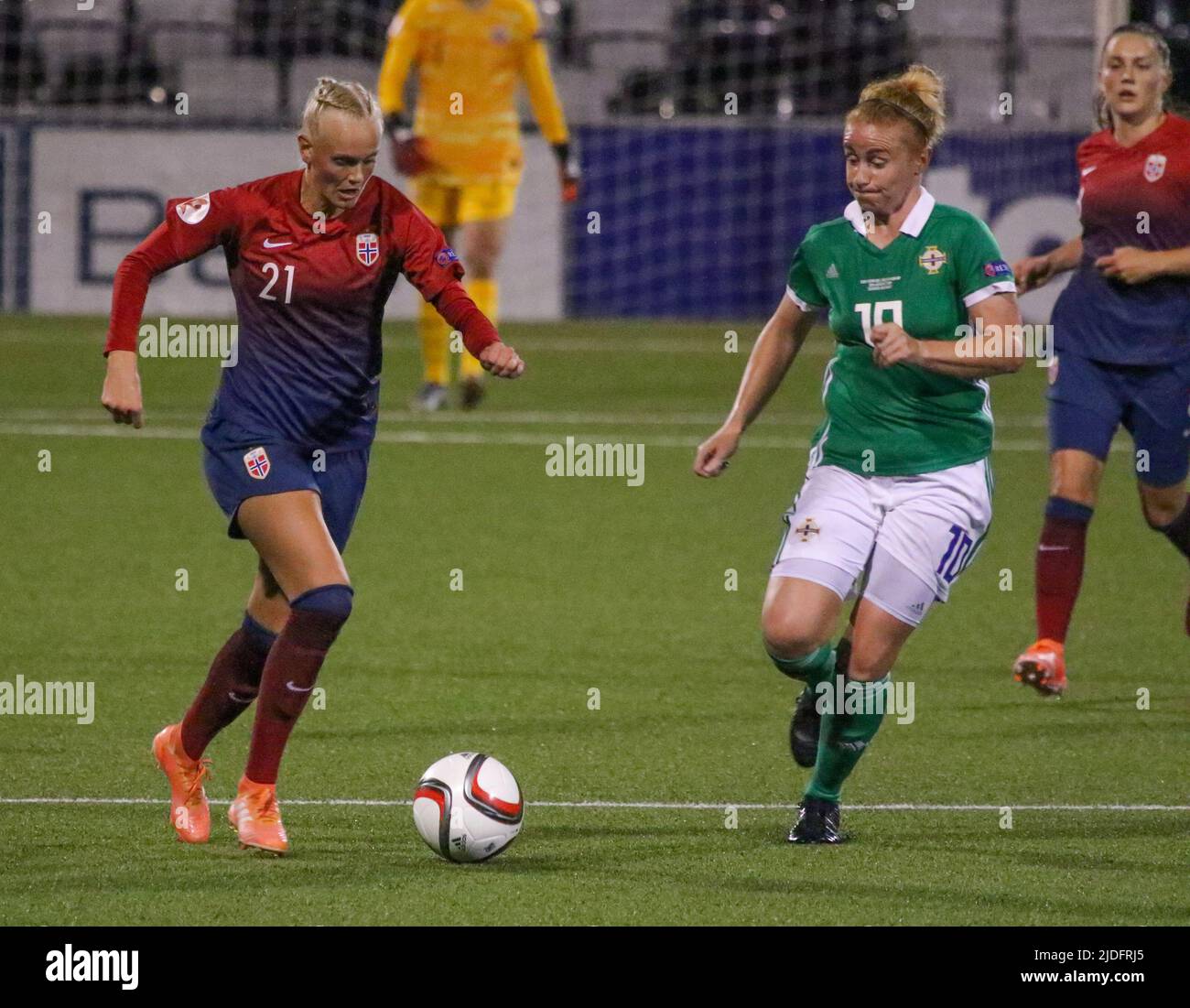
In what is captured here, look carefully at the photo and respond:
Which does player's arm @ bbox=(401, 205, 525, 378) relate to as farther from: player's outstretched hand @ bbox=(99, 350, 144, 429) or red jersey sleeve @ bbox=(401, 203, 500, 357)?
player's outstretched hand @ bbox=(99, 350, 144, 429)

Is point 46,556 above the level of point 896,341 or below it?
below

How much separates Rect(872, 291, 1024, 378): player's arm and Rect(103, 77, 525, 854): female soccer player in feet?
2.82

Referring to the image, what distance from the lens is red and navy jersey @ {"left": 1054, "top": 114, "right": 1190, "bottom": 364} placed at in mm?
6953

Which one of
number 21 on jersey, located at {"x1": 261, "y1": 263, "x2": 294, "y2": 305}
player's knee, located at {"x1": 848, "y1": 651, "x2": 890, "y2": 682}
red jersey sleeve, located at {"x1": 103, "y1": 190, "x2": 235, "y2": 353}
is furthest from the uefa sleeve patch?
player's knee, located at {"x1": 848, "y1": 651, "x2": 890, "y2": 682}

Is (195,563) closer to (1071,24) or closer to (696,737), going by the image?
(696,737)

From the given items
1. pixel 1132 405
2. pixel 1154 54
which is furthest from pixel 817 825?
pixel 1154 54

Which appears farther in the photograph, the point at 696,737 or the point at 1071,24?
the point at 1071,24

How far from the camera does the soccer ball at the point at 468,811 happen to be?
4.97 meters

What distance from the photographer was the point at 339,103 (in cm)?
502

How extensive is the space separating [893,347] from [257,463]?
4.75ft

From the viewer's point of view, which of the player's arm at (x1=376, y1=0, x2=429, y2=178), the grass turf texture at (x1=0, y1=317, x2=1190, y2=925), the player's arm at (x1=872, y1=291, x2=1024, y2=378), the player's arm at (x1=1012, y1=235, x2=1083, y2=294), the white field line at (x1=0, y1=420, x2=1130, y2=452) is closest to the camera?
the grass turf texture at (x1=0, y1=317, x2=1190, y2=925)

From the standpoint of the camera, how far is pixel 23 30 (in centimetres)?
1864
